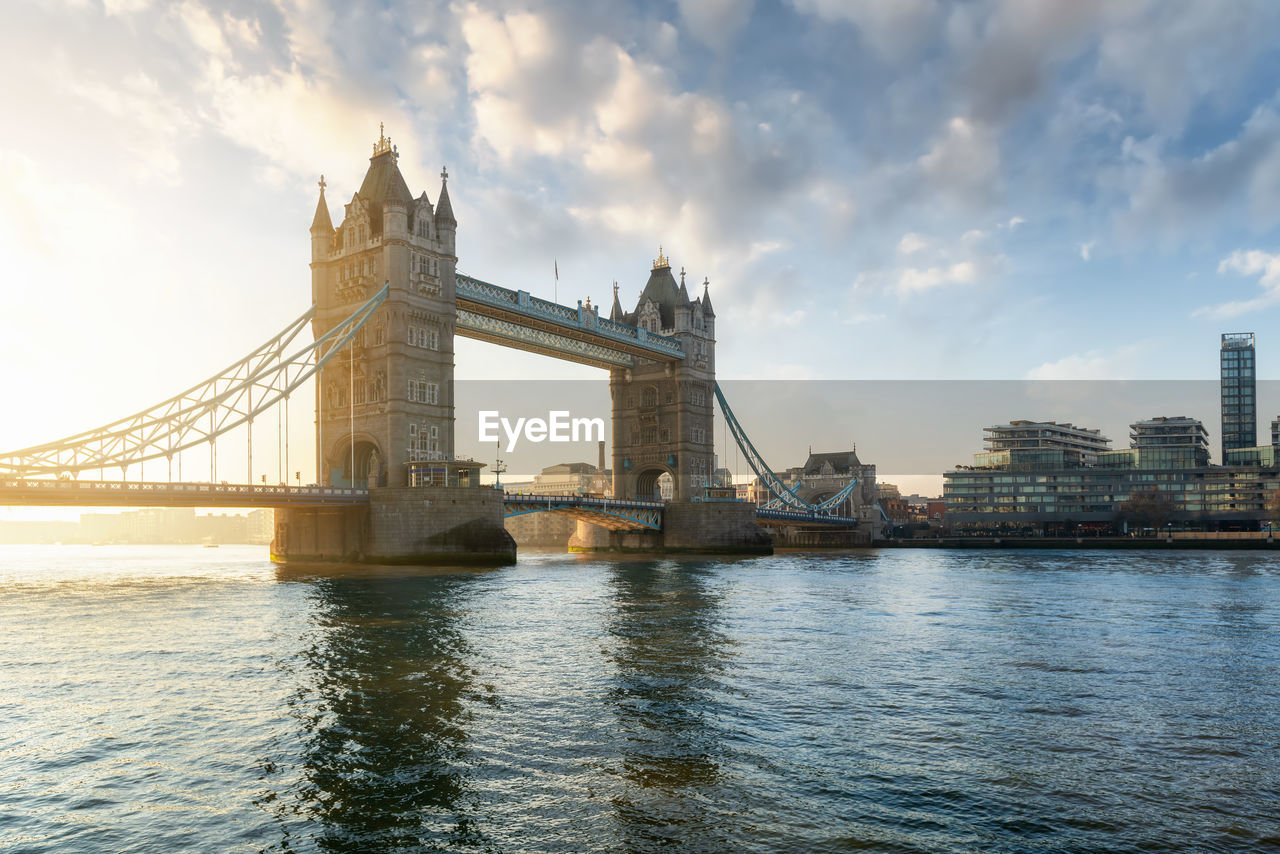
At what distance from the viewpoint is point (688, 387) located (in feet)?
336

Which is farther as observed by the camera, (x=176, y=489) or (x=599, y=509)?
(x=599, y=509)

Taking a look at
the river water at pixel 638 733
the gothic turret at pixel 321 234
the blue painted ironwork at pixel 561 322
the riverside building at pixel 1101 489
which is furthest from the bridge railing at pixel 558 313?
the riverside building at pixel 1101 489

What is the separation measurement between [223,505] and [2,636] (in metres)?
26.2

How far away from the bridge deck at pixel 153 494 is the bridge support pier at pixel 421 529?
359cm

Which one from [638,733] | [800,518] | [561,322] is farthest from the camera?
[800,518]

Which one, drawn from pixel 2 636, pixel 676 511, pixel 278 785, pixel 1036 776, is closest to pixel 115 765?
pixel 278 785

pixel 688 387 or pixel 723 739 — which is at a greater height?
pixel 688 387

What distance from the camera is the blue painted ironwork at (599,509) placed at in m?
75.4

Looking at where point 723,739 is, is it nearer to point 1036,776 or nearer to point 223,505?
point 1036,776

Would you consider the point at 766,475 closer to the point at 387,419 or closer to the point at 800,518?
the point at 800,518

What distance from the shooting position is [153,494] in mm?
51906

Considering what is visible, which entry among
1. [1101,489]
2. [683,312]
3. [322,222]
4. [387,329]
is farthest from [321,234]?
[1101,489]

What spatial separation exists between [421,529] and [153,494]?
17141mm

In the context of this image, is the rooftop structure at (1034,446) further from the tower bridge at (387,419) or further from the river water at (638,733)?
the river water at (638,733)
